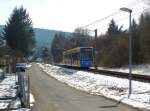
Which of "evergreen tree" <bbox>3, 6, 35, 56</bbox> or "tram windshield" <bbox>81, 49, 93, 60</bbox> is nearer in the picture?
"tram windshield" <bbox>81, 49, 93, 60</bbox>

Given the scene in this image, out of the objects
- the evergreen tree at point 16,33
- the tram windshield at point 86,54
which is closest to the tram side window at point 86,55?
the tram windshield at point 86,54

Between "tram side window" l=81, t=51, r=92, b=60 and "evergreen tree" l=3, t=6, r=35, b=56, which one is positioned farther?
"evergreen tree" l=3, t=6, r=35, b=56

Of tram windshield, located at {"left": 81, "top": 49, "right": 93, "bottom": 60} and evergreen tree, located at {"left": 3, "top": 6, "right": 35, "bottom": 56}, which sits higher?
evergreen tree, located at {"left": 3, "top": 6, "right": 35, "bottom": 56}

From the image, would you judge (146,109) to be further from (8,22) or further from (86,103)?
(8,22)

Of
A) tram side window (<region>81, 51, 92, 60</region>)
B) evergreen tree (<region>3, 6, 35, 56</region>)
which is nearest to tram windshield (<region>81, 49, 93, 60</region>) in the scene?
tram side window (<region>81, 51, 92, 60</region>)

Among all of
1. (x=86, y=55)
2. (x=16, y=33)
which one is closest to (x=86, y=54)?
(x=86, y=55)

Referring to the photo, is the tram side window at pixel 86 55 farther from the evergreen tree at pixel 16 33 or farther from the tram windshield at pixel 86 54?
the evergreen tree at pixel 16 33

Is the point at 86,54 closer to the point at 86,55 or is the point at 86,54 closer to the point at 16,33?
the point at 86,55

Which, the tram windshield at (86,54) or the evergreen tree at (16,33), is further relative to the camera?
the evergreen tree at (16,33)

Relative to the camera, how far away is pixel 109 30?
449 ft

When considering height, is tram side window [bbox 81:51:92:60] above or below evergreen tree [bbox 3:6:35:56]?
below

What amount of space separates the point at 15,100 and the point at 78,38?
120 m

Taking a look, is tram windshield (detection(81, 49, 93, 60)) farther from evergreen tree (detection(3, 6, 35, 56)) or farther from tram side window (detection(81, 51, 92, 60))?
evergreen tree (detection(3, 6, 35, 56))

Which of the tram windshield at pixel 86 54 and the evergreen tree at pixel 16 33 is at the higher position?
the evergreen tree at pixel 16 33
